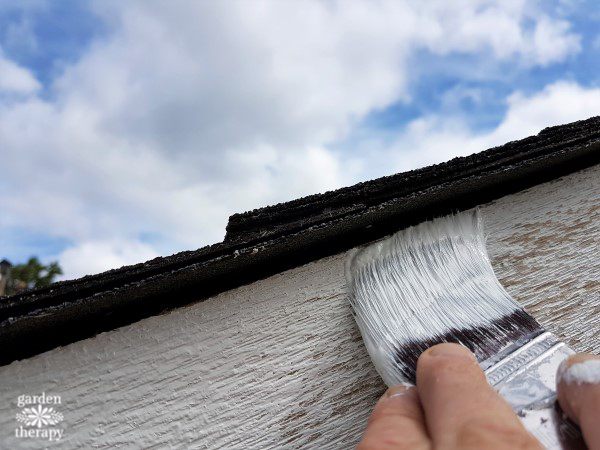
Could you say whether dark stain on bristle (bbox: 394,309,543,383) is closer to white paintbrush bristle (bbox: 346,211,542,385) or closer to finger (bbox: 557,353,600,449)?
white paintbrush bristle (bbox: 346,211,542,385)

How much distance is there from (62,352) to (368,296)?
925mm

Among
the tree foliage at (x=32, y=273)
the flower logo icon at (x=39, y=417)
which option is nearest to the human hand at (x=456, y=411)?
the flower logo icon at (x=39, y=417)

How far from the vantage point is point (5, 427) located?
43.5 inches

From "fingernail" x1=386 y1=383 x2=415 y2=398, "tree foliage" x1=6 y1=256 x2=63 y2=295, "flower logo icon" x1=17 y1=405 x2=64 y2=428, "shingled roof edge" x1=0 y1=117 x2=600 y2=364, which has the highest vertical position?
"tree foliage" x1=6 y1=256 x2=63 y2=295

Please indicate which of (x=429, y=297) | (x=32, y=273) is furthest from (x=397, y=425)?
(x=32, y=273)

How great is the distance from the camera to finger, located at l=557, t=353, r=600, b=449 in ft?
2.65

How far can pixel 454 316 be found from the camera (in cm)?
138

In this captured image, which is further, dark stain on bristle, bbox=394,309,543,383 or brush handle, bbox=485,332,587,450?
dark stain on bristle, bbox=394,309,543,383

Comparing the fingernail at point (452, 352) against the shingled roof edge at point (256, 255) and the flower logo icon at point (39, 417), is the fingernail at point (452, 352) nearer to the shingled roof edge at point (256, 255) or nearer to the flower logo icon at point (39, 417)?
the shingled roof edge at point (256, 255)

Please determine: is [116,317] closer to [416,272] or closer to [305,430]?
[305,430]

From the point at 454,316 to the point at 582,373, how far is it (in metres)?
0.48

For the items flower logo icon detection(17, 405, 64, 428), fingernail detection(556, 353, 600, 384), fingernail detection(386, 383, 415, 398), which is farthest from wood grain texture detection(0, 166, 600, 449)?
fingernail detection(556, 353, 600, 384)

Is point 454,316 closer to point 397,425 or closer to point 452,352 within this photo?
point 452,352

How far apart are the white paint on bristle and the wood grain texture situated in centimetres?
57
